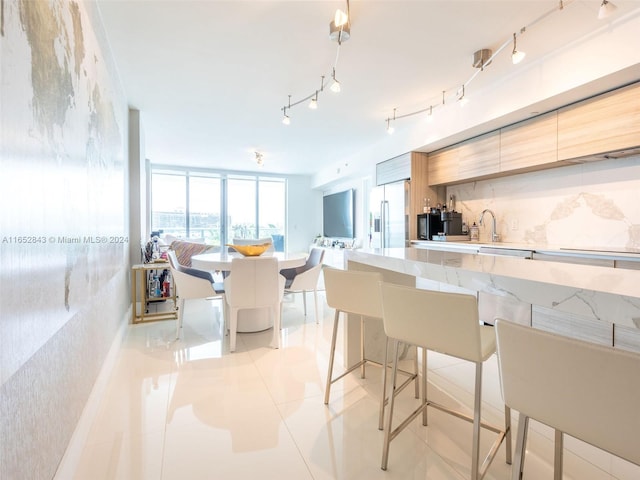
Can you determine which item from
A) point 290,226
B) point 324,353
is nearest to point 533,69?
point 324,353

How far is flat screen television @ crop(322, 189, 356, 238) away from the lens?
21.8ft

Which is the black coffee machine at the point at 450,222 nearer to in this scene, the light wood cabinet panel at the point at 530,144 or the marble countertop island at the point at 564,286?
the light wood cabinet panel at the point at 530,144

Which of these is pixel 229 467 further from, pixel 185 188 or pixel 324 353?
pixel 185 188

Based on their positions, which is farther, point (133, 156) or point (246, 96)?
point (133, 156)

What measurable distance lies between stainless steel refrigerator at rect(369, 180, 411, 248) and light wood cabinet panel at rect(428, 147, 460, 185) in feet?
1.15

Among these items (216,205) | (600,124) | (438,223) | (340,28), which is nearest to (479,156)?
(438,223)

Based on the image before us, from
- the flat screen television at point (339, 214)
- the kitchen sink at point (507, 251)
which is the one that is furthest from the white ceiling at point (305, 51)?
the flat screen television at point (339, 214)

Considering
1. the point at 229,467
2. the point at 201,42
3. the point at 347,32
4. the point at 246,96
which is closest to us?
the point at 229,467

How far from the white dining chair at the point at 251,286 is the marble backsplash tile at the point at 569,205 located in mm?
2661

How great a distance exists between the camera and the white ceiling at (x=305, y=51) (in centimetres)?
200

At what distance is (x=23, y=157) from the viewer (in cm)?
80

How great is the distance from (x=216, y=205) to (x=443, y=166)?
5.36m

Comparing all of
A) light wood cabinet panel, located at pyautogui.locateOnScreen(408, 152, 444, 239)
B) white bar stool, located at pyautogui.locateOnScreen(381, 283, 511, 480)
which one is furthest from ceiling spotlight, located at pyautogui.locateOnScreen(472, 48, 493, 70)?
white bar stool, located at pyautogui.locateOnScreen(381, 283, 511, 480)

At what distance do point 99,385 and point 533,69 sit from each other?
3960 millimetres
